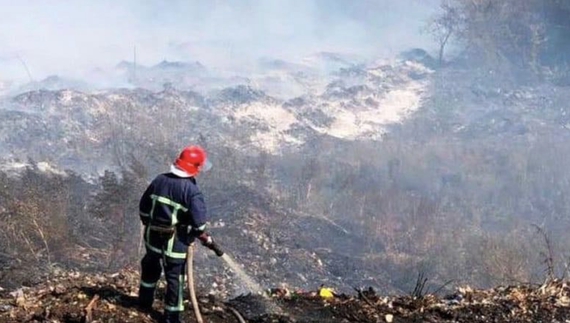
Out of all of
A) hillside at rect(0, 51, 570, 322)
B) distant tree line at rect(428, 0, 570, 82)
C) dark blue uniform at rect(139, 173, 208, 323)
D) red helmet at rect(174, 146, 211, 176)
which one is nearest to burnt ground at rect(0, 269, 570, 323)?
hillside at rect(0, 51, 570, 322)

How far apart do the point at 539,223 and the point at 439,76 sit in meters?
26.7

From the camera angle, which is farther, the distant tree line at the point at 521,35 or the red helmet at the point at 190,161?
the distant tree line at the point at 521,35

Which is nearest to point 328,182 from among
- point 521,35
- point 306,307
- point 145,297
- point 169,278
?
point 306,307

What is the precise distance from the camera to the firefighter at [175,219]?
4949mm

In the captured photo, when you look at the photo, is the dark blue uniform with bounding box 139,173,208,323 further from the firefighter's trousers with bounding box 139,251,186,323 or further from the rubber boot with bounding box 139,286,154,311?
the rubber boot with bounding box 139,286,154,311

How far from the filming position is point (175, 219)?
4988mm

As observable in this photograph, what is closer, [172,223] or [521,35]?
[172,223]

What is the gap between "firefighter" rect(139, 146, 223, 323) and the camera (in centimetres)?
495

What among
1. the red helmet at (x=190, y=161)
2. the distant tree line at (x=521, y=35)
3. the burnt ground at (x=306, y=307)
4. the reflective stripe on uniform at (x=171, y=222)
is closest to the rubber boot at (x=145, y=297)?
the burnt ground at (x=306, y=307)

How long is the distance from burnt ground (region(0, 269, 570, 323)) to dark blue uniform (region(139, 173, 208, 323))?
429 millimetres

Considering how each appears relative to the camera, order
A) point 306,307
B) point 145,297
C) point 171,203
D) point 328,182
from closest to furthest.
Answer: point 171,203 → point 145,297 → point 306,307 → point 328,182

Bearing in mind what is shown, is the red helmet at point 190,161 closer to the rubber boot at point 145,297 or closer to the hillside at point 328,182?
the rubber boot at point 145,297

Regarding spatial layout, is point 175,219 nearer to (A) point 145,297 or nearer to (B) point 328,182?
(A) point 145,297

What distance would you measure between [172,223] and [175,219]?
0.14 feet
